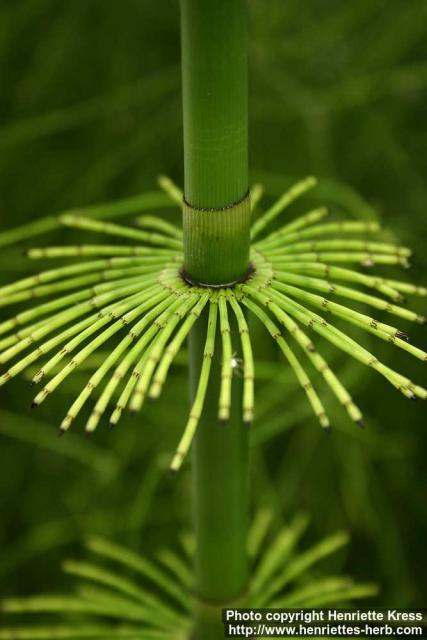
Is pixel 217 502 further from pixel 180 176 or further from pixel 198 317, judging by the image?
pixel 180 176

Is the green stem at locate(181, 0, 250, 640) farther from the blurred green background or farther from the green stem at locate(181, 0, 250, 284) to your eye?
the blurred green background

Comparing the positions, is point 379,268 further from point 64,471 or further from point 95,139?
point 64,471

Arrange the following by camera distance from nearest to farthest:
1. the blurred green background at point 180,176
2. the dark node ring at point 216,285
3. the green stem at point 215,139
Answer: the green stem at point 215,139
the dark node ring at point 216,285
the blurred green background at point 180,176

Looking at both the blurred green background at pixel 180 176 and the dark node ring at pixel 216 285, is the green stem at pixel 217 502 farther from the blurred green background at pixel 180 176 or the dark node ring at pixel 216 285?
the blurred green background at pixel 180 176

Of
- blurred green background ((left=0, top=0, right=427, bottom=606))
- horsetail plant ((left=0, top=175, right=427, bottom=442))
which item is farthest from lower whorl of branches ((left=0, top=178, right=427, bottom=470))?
blurred green background ((left=0, top=0, right=427, bottom=606))

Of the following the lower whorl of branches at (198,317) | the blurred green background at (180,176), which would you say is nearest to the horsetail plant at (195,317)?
the lower whorl of branches at (198,317)

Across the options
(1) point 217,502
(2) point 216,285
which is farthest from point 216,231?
(1) point 217,502
